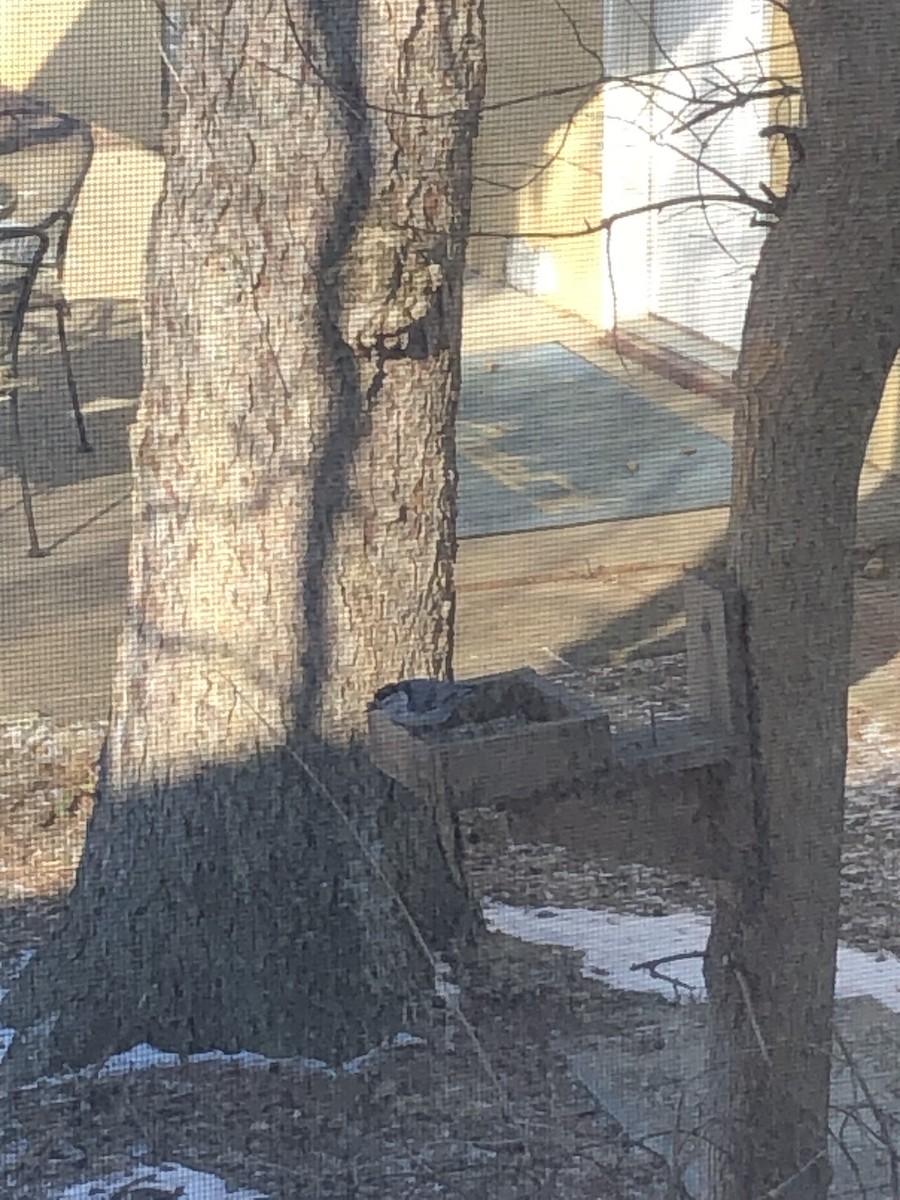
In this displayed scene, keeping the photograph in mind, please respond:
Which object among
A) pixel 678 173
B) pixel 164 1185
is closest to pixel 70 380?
pixel 678 173

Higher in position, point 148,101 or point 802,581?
point 148,101

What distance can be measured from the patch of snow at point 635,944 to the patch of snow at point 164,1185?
50 centimetres

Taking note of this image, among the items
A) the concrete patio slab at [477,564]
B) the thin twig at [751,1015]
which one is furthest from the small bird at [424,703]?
the concrete patio slab at [477,564]

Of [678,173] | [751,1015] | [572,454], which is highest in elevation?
[678,173]

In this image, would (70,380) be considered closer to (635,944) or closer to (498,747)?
(635,944)

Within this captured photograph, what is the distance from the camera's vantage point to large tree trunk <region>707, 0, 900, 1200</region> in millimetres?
1372

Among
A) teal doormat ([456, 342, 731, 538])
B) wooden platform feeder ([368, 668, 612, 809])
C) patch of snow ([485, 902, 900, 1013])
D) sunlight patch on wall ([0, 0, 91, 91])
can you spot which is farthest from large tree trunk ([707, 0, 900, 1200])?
teal doormat ([456, 342, 731, 538])

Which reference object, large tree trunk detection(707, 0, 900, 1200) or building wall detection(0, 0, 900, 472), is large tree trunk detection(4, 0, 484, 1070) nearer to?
building wall detection(0, 0, 900, 472)

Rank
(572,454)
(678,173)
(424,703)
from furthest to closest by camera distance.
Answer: (572,454), (678,173), (424,703)

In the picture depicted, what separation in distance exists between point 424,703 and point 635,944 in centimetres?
84

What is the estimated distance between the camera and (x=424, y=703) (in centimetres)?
146

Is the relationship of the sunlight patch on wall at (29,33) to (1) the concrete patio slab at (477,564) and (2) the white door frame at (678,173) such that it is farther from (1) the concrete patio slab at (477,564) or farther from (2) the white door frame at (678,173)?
(2) the white door frame at (678,173)

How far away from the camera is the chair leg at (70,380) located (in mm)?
2963

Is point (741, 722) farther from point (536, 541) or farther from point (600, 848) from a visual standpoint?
point (536, 541)
